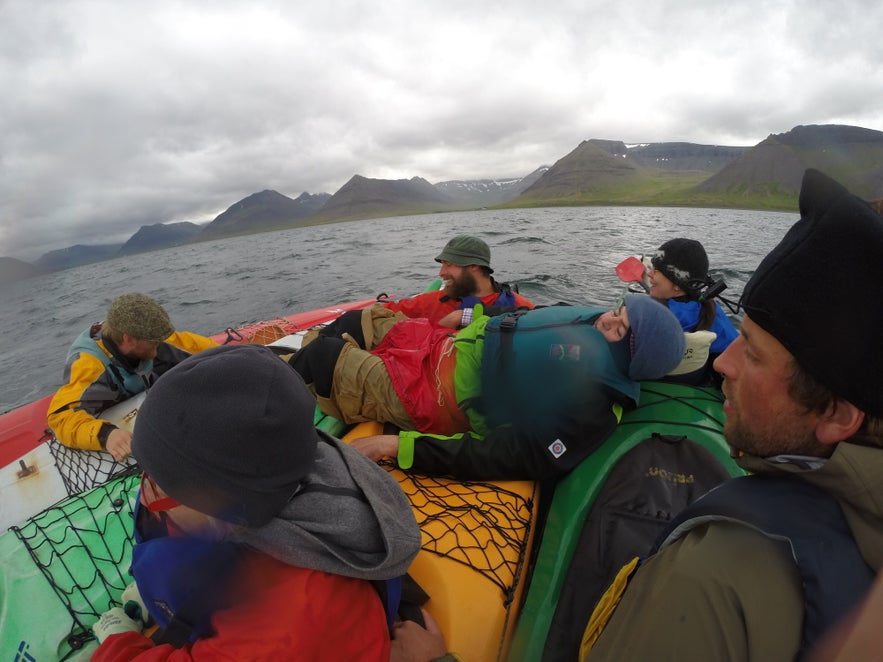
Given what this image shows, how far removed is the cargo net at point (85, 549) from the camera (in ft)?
6.33

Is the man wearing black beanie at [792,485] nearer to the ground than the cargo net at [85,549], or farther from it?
farther from it

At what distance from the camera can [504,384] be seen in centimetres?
299

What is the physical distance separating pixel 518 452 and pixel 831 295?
6.10ft

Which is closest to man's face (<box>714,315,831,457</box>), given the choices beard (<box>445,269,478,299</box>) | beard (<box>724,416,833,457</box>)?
beard (<box>724,416,833,457</box>)

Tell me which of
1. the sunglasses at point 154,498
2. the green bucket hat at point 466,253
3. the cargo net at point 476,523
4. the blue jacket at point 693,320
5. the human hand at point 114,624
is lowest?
the cargo net at point 476,523

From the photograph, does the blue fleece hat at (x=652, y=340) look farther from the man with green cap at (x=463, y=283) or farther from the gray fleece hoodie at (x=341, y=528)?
the man with green cap at (x=463, y=283)

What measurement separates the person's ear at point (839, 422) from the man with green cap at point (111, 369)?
3935 millimetres

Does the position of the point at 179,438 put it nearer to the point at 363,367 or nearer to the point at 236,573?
the point at 236,573

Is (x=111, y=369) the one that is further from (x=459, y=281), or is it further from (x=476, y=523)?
(x=459, y=281)

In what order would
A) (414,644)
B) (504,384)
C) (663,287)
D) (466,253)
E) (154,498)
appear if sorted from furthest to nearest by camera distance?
(466,253), (663,287), (504,384), (414,644), (154,498)

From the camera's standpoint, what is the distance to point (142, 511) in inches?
56.7

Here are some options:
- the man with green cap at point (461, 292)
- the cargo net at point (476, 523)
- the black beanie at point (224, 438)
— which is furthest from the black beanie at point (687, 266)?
the black beanie at point (224, 438)

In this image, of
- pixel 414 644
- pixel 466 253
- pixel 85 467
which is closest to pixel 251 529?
pixel 414 644

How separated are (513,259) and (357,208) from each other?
19399 cm
